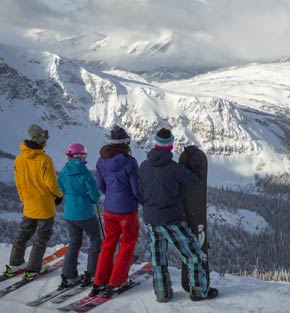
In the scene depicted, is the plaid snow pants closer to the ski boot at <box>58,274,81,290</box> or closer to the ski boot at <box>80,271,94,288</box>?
the ski boot at <box>80,271,94,288</box>

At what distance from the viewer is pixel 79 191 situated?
903 centimetres

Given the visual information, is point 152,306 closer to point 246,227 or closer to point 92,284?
point 92,284

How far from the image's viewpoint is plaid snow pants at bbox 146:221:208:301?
8070 millimetres

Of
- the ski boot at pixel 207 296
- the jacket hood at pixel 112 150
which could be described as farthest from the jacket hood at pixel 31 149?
the ski boot at pixel 207 296

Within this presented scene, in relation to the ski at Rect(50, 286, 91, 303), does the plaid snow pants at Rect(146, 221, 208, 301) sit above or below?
above

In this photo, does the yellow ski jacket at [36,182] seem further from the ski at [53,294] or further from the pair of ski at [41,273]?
the ski at [53,294]

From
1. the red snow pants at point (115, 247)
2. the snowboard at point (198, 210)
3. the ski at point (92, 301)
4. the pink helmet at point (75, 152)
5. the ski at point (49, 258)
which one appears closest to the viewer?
the ski at point (92, 301)

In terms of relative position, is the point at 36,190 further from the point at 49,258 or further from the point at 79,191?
the point at 49,258

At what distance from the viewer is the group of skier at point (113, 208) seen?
798 centimetres

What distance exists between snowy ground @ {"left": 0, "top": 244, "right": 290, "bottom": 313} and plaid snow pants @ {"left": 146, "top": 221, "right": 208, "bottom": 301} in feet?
0.94

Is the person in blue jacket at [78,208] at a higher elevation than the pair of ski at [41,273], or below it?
higher

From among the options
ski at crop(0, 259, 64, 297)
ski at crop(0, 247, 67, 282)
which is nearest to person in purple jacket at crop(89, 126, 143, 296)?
ski at crop(0, 259, 64, 297)

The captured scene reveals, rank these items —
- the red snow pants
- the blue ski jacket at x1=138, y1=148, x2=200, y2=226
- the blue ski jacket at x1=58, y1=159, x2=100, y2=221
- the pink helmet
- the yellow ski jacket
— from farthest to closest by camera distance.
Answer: the yellow ski jacket < the pink helmet < the blue ski jacket at x1=58, y1=159, x2=100, y2=221 < the red snow pants < the blue ski jacket at x1=138, y1=148, x2=200, y2=226

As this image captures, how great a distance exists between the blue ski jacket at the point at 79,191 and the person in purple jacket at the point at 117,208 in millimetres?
231
